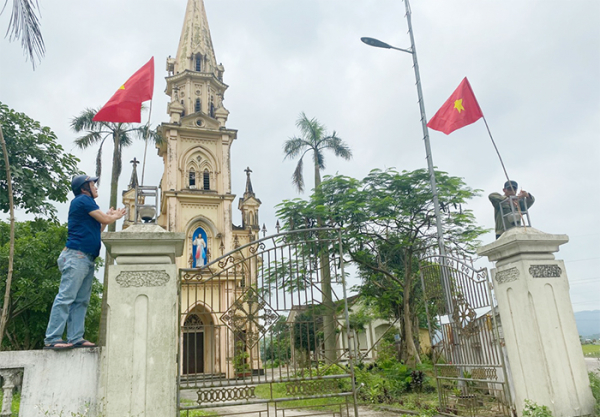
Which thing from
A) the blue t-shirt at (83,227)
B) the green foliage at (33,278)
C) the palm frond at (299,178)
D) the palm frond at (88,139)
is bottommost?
the blue t-shirt at (83,227)

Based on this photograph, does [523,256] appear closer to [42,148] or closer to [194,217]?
[42,148]

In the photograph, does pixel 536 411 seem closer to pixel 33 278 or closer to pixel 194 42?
pixel 33 278

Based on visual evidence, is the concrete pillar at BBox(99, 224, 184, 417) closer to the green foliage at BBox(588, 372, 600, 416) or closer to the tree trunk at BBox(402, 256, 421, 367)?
the green foliage at BBox(588, 372, 600, 416)

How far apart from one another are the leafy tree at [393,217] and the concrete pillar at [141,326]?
1016 cm

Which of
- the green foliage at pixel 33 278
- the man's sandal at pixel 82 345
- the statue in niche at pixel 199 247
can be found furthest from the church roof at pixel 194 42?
the man's sandal at pixel 82 345

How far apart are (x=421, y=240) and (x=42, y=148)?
11409 millimetres

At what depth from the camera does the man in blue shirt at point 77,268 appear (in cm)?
427

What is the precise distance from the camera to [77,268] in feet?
14.4

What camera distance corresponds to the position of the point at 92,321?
21016mm

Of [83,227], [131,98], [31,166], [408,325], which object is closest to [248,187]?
[408,325]

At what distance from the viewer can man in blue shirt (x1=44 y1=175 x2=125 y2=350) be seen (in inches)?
168

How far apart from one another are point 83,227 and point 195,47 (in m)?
26.5

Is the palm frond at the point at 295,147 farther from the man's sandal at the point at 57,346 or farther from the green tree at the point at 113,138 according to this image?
the man's sandal at the point at 57,346

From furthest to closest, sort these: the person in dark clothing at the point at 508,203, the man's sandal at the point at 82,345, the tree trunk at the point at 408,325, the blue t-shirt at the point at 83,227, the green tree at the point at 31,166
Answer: the tree trunk at the point at 408,325 → the green tree at the point at 31,166 → the person in dark clothing at the point at 508,203 → the blue t-shirt at the point at 83,227 → the man's sandal at the point at 82,345
